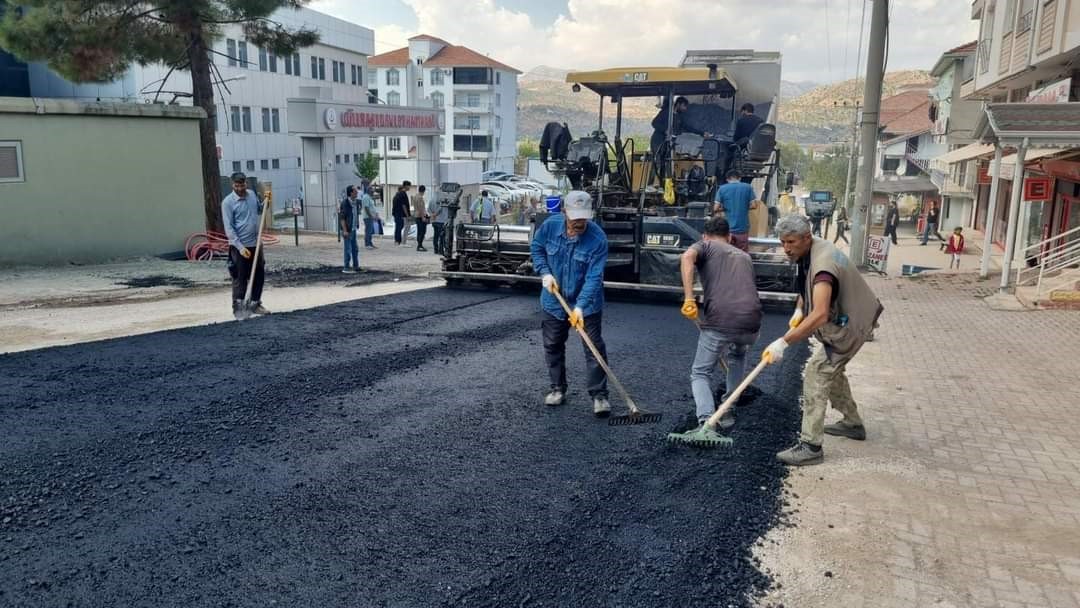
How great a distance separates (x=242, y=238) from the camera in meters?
8.38

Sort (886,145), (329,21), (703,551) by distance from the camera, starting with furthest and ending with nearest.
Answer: (886,145)
(329,21)
(703,551)

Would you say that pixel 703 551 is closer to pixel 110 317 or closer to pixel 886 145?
pixel 110 317

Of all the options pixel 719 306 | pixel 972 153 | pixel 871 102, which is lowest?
pixel 719 306

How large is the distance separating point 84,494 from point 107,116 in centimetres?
1119

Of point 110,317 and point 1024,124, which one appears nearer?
point 110,317

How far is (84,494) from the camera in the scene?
12.6 ft

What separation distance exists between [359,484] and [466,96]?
69780mm

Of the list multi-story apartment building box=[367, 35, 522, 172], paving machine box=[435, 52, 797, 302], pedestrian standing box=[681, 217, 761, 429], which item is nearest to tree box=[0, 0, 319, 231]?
paving machine box=[435, 52, 797, 302]

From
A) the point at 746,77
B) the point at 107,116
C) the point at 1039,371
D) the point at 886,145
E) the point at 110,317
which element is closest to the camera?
the point at 1039,371

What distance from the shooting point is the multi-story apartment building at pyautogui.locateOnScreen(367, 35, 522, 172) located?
6981 cm

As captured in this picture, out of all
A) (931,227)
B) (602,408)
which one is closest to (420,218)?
(602,408)

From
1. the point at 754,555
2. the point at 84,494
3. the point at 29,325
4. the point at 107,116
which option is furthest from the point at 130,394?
the point at 107,116

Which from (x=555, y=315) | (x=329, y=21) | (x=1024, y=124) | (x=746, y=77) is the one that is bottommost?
(x=555, y=315)

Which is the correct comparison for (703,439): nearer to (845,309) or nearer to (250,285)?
(845,309)
